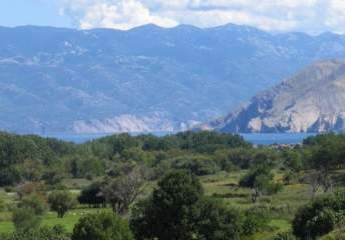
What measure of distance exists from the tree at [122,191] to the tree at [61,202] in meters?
4.20

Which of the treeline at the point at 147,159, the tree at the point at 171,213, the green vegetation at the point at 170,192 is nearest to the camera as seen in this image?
the green vegetation at the point at 170,192

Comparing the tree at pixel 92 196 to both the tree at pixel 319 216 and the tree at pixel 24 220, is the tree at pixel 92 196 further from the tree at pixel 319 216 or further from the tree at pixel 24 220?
the tree at pixel 319 216

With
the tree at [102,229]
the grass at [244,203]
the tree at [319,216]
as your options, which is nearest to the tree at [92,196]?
the grass at [244,203]

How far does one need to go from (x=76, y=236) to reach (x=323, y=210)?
15.7 m

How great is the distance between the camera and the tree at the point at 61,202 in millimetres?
88812

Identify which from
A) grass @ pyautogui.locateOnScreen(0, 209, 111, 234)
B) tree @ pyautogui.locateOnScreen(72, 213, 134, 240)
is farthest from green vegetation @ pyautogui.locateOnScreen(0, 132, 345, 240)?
grass @ pyautogui.locateOnScreen(0, 209, 111, 234)

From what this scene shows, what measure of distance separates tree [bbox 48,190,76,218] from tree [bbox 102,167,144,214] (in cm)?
420

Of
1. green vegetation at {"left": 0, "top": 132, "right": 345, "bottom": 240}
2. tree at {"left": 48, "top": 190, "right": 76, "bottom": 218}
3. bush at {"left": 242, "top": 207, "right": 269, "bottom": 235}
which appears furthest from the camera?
tree at {"left": 48, "top": 190, "right": 76, "bottom": 218}

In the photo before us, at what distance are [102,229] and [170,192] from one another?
21.9 ft

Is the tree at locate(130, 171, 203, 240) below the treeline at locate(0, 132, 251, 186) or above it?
below

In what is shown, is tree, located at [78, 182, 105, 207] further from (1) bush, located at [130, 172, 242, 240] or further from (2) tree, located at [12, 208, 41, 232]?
(1) bush, located at [130, 172, 242, 240]

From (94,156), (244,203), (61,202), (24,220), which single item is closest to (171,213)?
(24,220)

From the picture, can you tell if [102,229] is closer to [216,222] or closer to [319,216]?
[216,222]

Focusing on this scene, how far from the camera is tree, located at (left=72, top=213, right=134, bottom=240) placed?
50812 mm
